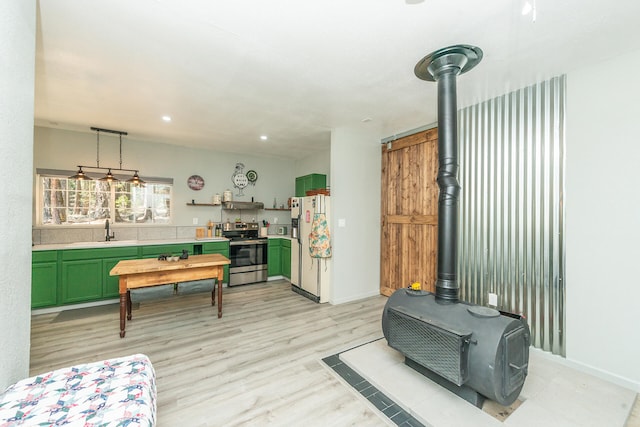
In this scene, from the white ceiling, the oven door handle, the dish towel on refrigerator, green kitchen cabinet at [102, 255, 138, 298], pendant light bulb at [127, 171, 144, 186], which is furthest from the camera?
the oven door handle

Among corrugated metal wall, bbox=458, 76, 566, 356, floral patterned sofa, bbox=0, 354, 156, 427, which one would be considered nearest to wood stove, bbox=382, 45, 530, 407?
corrugated metal wall, bbox=458, 76, 566, 356

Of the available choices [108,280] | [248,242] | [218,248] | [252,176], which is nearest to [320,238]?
[248,242]

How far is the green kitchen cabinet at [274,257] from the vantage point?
5336 mm

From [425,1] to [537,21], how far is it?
0.84 meters

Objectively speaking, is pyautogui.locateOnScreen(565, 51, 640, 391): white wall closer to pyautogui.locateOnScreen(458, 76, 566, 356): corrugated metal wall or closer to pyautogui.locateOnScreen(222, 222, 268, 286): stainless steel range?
pyautogui.locateOnScreen(458, 76, 566, 356): corrugated metal wall

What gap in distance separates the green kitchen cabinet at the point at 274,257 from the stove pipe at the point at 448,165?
368 centimetres

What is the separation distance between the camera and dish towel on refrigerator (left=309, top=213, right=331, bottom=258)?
4.00m

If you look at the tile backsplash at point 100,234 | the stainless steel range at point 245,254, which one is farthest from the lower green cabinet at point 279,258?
the tile backsplash at point 100,234

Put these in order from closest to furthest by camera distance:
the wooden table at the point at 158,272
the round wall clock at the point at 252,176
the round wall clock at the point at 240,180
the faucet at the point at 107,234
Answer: the wooden table at the point at 158,272, the faucet at the point at 107,234, the round wall clock at the point at 240,180, the round wall clock at the point at 252,176

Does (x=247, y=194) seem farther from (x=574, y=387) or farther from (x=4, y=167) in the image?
(x=574, y=387)

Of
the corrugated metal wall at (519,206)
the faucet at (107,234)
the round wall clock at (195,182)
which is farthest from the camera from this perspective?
the round wall clock at (195,182)

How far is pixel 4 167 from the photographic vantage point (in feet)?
4.00

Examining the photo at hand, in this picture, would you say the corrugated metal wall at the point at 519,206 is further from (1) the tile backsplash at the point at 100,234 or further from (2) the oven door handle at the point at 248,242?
(1) the tile backsplash at the point at 100,234

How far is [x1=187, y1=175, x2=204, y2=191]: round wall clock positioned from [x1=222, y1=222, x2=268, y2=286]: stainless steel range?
0.93 meters
